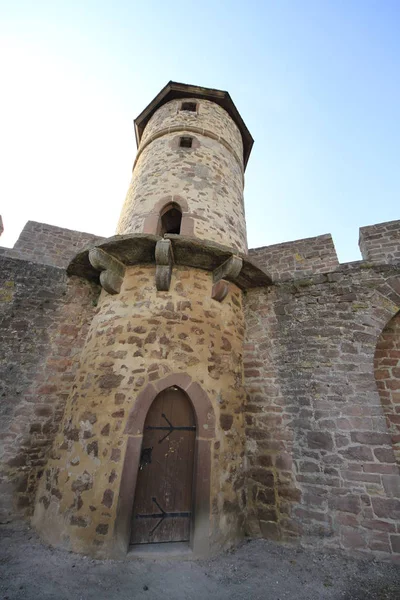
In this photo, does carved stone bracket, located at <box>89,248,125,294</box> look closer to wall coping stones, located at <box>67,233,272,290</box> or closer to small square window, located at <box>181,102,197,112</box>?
wall coping stones, located at <box>67,233,272,290</box>

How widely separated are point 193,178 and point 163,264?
112 inches

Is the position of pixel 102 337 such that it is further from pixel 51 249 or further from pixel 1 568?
pixel 51 249

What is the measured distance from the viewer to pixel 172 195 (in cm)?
568

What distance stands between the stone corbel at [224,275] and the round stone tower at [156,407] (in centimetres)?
2

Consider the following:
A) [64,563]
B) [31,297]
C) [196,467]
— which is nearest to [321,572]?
[196,467]

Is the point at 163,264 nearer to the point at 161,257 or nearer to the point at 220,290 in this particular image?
the point at 161,257

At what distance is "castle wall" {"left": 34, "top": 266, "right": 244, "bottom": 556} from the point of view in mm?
3156

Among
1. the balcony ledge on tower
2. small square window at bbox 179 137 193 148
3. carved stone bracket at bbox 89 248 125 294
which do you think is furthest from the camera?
small square window at bbox 179 137 193 148

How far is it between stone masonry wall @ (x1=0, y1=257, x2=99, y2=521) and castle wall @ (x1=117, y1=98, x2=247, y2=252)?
191 centimetres

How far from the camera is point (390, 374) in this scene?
4.33m

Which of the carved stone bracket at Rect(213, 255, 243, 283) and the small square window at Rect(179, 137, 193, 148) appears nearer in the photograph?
the carved stone bracket at Rect(213, 255, 243, 283)

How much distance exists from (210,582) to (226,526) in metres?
0.70

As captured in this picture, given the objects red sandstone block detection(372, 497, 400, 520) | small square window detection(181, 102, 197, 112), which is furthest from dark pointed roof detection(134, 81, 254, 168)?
red sandstone block detection(372, 497, 400, 520)

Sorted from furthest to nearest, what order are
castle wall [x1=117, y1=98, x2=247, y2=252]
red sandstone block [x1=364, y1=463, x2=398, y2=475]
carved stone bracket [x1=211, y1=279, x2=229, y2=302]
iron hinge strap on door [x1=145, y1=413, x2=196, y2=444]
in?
castle wall [x1=117, y1=98, x2=247, y2=252], carved stone bracket [x1=211, y1=279, x2=229, y2=302], iron hinge strap on door [x1=145, y1=413, x2=196, y2=444], red sandstone block [x1=364, y1=463, x2=398, y2=475]
